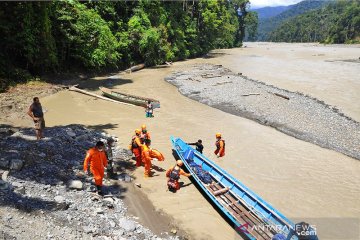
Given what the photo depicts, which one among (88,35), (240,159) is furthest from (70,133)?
(88,35)

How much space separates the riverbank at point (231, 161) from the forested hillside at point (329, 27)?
10170 cm

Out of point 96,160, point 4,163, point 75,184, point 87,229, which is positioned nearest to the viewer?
point 87,229

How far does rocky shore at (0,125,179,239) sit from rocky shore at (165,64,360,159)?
10.2m

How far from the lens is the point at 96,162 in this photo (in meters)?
9.74

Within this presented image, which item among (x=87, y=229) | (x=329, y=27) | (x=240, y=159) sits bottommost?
(x=329, y=27)

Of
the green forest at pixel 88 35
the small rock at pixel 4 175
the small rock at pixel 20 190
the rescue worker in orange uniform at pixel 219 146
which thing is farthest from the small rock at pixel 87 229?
the green forest at pixel 88 35

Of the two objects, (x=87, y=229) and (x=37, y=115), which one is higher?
(x=37, y=115)

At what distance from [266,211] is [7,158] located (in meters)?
7.96

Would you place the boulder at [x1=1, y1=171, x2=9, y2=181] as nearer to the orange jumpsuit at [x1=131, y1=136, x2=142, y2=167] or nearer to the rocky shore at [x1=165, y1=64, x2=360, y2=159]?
the orange jumpsuit at [x1=131, y1=136, x2=142, y2=167]

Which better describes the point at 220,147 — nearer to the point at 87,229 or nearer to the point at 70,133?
the point at 70,133

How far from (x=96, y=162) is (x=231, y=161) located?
6.60 metres

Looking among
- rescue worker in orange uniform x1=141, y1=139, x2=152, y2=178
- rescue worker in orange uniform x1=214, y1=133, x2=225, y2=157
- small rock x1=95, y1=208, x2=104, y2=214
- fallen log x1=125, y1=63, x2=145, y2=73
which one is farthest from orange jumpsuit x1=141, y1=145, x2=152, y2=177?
fallen log x1=125, y1=63, x2=145, y2=73

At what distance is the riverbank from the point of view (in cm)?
1050

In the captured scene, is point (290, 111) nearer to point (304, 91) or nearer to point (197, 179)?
point (304, 91)
